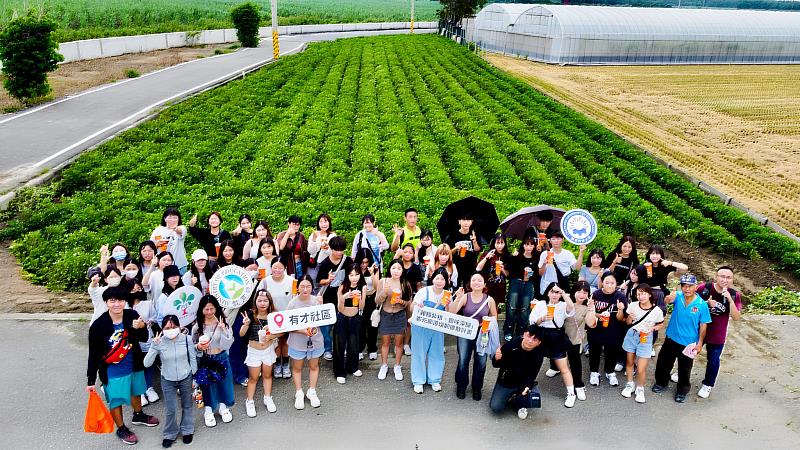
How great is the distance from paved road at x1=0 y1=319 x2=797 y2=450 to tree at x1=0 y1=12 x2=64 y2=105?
16155mm

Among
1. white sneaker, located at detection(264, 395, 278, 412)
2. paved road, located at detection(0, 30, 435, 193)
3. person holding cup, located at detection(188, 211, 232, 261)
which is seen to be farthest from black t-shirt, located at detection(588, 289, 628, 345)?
paved road, located at detection(0, 30, 435, 193)

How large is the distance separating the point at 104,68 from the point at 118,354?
2786cm

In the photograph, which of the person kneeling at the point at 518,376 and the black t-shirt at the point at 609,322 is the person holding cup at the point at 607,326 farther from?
the person kneeling at the point at 518,376

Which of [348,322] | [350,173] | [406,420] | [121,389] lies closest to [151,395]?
[121,389]

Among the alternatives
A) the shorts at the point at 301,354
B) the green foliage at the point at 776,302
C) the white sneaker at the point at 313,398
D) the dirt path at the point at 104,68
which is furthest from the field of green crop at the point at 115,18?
the green foliage at the point at 776,302

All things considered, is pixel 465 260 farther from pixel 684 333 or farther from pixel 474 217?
pixel 684 333

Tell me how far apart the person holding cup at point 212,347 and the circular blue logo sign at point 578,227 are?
17.4ft

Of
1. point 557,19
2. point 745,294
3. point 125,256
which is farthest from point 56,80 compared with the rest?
point 557,19

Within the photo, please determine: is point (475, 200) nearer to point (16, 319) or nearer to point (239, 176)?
point (16, 319)

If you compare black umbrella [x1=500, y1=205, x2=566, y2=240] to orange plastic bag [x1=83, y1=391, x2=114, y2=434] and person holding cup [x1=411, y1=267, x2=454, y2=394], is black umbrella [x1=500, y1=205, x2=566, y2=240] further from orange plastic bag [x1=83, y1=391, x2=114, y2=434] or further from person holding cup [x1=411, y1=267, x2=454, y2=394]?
orange plastic bag [x1=83, y1=391, x2=114, y2=434]

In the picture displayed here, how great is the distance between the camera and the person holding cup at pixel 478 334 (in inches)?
301

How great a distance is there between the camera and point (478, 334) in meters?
7.69

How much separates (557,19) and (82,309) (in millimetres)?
36959

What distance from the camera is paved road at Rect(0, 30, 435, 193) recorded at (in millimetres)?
15789
